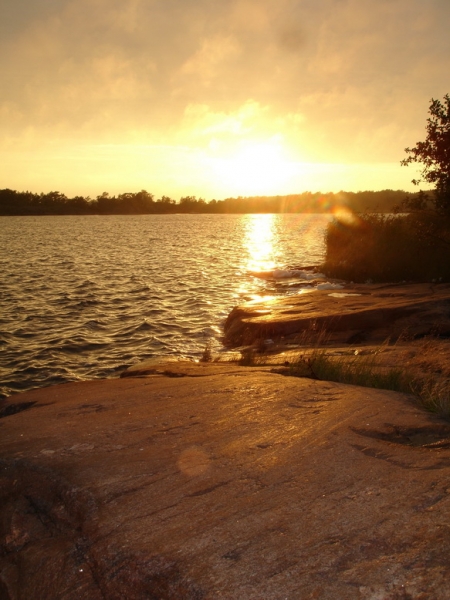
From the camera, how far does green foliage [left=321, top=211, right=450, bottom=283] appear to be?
17.4 m

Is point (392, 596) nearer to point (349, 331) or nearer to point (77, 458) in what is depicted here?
point (77, 458)

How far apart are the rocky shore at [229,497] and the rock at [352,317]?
216 inches

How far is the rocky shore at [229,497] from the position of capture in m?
2.77

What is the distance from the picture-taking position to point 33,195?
141500 mm

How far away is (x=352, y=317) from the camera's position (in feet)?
39.0

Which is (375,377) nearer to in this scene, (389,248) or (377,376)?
(377,376)

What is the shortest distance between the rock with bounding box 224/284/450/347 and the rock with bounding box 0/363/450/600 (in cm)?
583

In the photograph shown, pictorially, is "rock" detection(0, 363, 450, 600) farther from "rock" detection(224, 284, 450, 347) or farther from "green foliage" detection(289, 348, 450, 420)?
"rock" detection(224, 284, 450, 347)

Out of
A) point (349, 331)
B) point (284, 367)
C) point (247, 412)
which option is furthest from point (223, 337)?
point (247, 412)

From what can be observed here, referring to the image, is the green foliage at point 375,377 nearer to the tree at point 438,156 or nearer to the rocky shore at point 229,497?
the rocky shore at point 229,497

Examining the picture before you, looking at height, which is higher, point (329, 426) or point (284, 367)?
point (329, 426)

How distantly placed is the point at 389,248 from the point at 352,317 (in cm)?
1027

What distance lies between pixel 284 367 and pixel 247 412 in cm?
326

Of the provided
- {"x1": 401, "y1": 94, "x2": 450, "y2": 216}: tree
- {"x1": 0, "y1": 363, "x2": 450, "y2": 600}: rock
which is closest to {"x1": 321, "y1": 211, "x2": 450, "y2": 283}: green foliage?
{"x1": 401, "y1": 94, "x2": 450, "y2": 216}: tree
